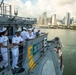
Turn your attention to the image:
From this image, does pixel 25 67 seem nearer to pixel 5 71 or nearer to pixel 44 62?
pixel 5 71

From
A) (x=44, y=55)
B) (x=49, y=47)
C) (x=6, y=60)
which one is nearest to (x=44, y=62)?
(x=44, y=55)

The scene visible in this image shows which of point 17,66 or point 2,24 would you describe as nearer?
point 17,66

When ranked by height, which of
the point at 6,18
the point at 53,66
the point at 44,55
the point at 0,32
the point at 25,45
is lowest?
the point at 53,66

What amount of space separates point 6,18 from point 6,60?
3.83 m

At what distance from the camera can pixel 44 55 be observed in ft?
30.7

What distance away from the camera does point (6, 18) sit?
359 inches

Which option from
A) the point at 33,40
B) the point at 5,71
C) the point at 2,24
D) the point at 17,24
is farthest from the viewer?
the point at 17,24

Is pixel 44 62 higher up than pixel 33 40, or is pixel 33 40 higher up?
pixel 33 40

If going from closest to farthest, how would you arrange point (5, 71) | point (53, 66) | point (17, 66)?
point (5, 71) → point (17, 66) → point (53, 66)

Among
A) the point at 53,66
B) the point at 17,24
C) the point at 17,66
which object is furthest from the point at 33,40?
the point at 53,66

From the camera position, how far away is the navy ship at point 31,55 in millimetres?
6498

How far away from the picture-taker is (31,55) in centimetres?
732

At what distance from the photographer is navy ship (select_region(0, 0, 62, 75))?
21.3ft

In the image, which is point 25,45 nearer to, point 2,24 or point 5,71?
point 5,71
